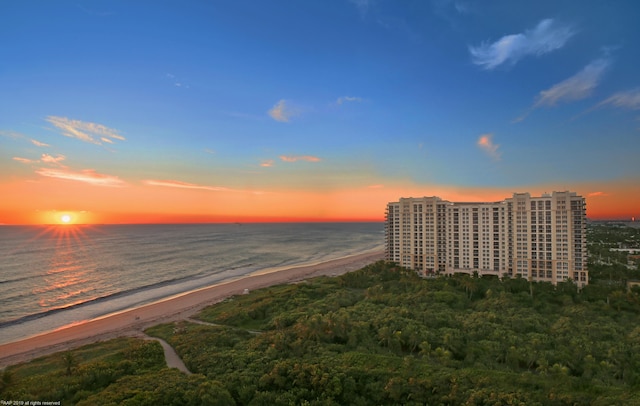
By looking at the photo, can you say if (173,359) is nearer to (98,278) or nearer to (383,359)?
(383,359)

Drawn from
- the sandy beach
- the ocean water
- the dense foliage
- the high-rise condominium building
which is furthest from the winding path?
the high-rise condominium building

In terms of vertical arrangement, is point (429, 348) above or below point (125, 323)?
above

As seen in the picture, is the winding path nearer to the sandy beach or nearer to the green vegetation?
the green vegetation

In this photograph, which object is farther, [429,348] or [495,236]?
[495,236]

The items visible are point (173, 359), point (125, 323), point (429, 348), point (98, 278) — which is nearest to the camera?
point (429, 348)

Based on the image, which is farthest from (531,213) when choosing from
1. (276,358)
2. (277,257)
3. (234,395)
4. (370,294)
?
(277,257)

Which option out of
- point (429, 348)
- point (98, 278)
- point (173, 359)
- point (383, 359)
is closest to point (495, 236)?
point (429, 348)

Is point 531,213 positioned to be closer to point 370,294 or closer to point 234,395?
point 370,294
